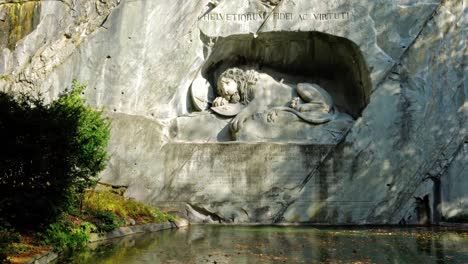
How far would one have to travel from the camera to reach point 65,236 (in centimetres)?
779

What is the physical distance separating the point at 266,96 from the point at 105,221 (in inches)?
243

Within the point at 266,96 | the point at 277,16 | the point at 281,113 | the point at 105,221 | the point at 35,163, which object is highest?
the point at 277,16

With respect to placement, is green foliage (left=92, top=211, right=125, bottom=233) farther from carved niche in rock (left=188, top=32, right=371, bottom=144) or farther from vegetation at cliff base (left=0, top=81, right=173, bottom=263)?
carved niche in rock (left=188, top=32, right=371, bottom=144)

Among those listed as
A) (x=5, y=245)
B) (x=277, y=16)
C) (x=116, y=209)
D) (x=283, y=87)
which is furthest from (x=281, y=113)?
(x=5, y=245)

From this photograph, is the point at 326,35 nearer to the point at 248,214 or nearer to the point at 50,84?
the point at 248,214

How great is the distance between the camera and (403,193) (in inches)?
498

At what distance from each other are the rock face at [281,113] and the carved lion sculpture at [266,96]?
0.90 ft

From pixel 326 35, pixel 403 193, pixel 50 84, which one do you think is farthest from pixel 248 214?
pixel 50 84

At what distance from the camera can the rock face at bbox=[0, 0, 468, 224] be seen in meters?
12.7

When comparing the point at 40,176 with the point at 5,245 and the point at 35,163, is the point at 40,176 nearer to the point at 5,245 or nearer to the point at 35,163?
the point at 35,163

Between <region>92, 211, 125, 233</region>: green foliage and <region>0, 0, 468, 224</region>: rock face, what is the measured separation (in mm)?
2854

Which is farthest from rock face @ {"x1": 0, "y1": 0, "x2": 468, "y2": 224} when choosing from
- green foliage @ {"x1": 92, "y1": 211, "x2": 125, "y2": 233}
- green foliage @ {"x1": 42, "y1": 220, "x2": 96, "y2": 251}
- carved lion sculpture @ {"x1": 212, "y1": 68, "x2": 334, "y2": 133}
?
green foliage @ {"x1": 42, "y1": 220, "x2": 96, "y2": 251}

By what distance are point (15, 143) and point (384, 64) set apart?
922cm

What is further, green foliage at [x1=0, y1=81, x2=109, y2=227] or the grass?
the grass
